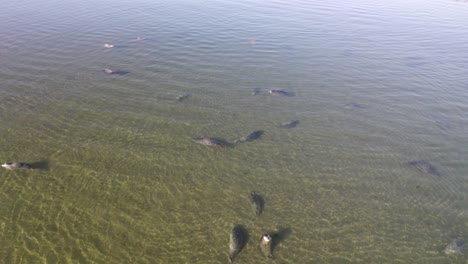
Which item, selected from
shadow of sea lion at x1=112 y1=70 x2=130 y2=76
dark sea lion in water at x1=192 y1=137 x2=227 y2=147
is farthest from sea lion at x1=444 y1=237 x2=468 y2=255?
shadow of sea lion at x1=112 y1=70 x2=130 y2=76

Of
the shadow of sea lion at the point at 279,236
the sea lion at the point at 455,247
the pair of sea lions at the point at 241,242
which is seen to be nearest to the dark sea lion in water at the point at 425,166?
the sea lion at the point at 455,247

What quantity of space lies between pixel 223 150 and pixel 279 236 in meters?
6.10

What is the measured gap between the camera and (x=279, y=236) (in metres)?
12.5

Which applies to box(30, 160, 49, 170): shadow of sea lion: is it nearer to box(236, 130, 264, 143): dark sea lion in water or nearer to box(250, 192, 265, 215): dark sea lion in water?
box(236, 130, 264, 143): dark sea lion in water

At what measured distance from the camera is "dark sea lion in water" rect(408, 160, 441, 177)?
1607cm

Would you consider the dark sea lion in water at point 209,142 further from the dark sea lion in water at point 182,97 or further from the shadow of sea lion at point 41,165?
the shadow of sea lion at point 41,165

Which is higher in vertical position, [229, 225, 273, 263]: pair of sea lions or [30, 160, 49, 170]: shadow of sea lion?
[30, 160, 49, 170]: shadow of sea lion

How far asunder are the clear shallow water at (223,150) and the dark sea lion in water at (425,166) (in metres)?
0.42

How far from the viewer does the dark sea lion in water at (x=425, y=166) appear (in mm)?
16069

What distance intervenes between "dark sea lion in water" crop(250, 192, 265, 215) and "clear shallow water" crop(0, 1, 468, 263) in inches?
9.4

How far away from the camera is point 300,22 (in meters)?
39.8

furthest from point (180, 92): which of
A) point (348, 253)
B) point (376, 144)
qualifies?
point (348, 253)

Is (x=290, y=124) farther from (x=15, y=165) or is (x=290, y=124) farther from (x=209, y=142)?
(x=15, y=165)

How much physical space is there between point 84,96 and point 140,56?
8083 mm
